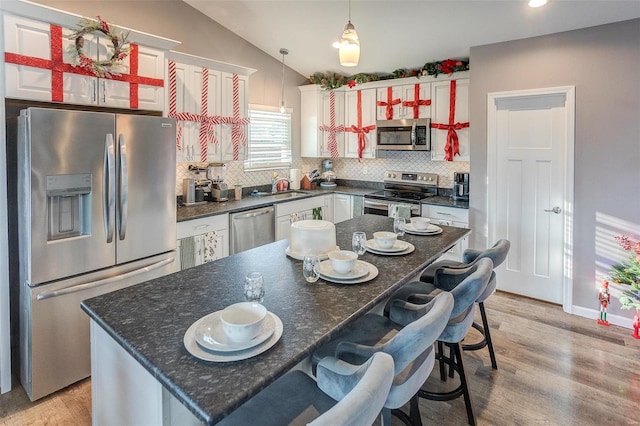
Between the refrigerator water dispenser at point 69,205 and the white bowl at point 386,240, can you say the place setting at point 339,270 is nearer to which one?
the white bowl at point 386,240

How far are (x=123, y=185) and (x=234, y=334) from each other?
1.96 metres

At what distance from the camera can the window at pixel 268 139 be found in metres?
5.04

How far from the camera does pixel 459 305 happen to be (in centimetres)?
189

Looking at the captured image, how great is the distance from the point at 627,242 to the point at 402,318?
2.83m

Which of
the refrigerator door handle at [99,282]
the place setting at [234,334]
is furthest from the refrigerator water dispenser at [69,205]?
the place setting at [234,334]

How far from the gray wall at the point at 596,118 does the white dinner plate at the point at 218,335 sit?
3.59 meters

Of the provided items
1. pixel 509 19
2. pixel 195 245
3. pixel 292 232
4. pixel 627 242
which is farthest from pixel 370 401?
pixel 509 19

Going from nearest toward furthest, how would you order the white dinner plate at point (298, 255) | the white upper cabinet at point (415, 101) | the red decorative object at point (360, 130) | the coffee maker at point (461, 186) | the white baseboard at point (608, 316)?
the white dinner plate at point (298, 255), the white baseboard at point (608, 316), the coffee maker at point (461, 186), the white upper cabinet at point (415, 101), the red decorative object at point (360, 130)

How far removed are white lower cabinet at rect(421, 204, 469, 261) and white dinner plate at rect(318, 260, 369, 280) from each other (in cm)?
258

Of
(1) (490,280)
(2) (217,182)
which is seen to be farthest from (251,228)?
(1) (490,280)

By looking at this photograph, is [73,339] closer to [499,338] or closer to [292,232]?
[292,232]

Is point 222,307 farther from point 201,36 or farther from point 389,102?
point 389,102

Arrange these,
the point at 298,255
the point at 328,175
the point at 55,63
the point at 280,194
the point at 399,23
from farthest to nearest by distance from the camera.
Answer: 1. the point at 328,175
2. the point at 280,194
3. the point at 399,23
4. the point at 55,63
5. the point at 298,255

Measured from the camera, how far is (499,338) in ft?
10.6
